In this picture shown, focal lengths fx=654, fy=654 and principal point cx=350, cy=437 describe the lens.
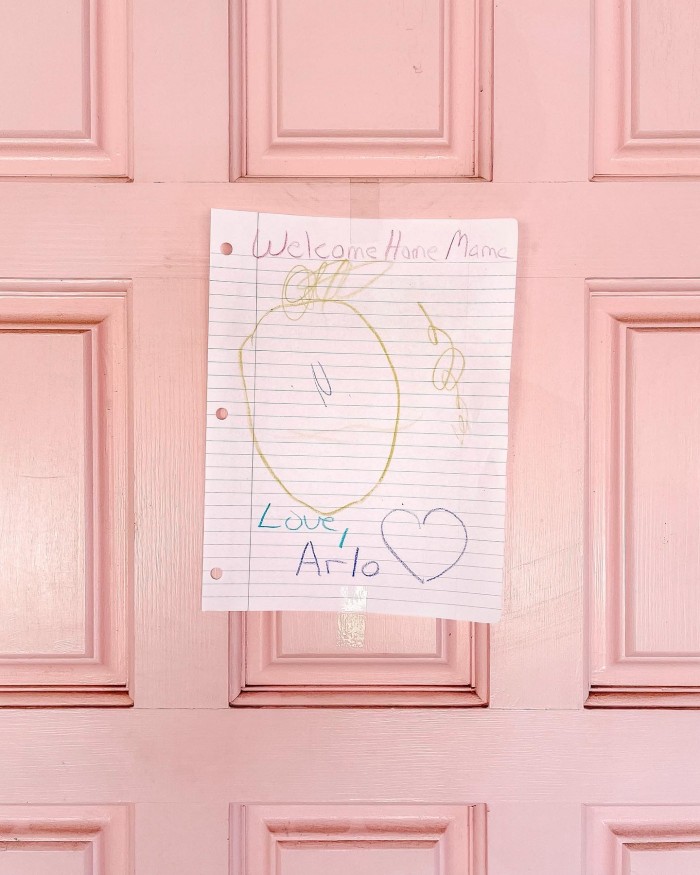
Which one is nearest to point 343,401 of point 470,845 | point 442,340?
point 442,340

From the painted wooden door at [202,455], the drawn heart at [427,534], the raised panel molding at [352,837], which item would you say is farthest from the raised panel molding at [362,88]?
the raised panel molding at [352,837]

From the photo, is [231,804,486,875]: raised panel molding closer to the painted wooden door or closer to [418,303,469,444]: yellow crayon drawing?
the painted wooden door

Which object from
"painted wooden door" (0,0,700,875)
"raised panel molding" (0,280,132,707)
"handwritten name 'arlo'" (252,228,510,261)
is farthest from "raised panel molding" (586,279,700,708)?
"raised panel molding" (0,280,132,707)

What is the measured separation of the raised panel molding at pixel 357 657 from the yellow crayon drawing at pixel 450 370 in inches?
6.4

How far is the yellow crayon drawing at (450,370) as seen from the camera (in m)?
0.52

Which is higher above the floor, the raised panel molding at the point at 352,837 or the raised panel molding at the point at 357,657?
the raised panel molding at the point at 357,657

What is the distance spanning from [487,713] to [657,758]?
0.14 meters

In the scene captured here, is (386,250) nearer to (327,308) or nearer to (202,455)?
(327,308)

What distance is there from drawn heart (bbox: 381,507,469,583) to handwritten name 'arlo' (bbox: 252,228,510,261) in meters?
0.20

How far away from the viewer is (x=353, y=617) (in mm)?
528

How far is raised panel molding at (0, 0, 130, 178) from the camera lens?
1.68 ft

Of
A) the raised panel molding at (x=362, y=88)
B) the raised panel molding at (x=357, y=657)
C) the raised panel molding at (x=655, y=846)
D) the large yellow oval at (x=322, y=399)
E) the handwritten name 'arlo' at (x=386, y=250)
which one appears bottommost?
the raised panel molding at (x=655, y=846)

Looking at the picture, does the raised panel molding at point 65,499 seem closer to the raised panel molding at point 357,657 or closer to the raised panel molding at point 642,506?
the raised panel molding at point 357,657

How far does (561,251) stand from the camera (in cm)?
52
